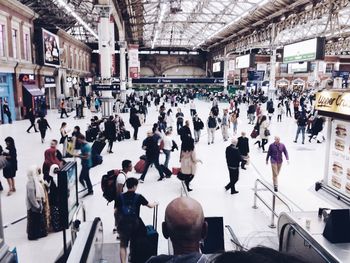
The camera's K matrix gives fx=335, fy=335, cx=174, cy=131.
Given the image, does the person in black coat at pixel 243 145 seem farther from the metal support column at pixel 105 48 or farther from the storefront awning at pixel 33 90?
the storefront awning at pixel 33 90

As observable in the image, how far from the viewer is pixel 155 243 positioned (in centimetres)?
488

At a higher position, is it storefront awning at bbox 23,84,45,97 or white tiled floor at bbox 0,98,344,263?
storefront awning at bbox 23,84,45,97

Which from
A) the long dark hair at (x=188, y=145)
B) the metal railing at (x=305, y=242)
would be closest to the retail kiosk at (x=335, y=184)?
the metal railing at (x=305, y=242)

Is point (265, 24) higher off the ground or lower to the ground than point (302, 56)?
higher

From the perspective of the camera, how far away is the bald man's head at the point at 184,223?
1.93 meters

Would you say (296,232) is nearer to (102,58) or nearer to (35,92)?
(102,58)

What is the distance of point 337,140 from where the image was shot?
26.1 ft

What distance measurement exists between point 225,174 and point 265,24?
2537cm

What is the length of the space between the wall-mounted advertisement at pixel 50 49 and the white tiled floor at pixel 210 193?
1476 centimetres

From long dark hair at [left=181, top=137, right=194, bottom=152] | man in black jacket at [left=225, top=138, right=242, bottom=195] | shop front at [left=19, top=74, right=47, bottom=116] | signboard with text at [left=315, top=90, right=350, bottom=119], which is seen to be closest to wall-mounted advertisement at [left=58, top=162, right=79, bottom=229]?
long dark hair at [left=181, top=137, right=194, bottom=152]

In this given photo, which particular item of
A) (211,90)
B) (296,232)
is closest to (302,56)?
(296,232)

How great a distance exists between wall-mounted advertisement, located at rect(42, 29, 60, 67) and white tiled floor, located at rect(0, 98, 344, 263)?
1476 cm

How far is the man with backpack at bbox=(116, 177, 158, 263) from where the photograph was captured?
15.1 feet

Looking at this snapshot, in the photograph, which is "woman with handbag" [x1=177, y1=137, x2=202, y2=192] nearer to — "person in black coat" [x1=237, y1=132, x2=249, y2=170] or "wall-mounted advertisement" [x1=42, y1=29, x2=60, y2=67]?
"person in black coat" [x1=237, y1=132, x2=249, y2=170]
